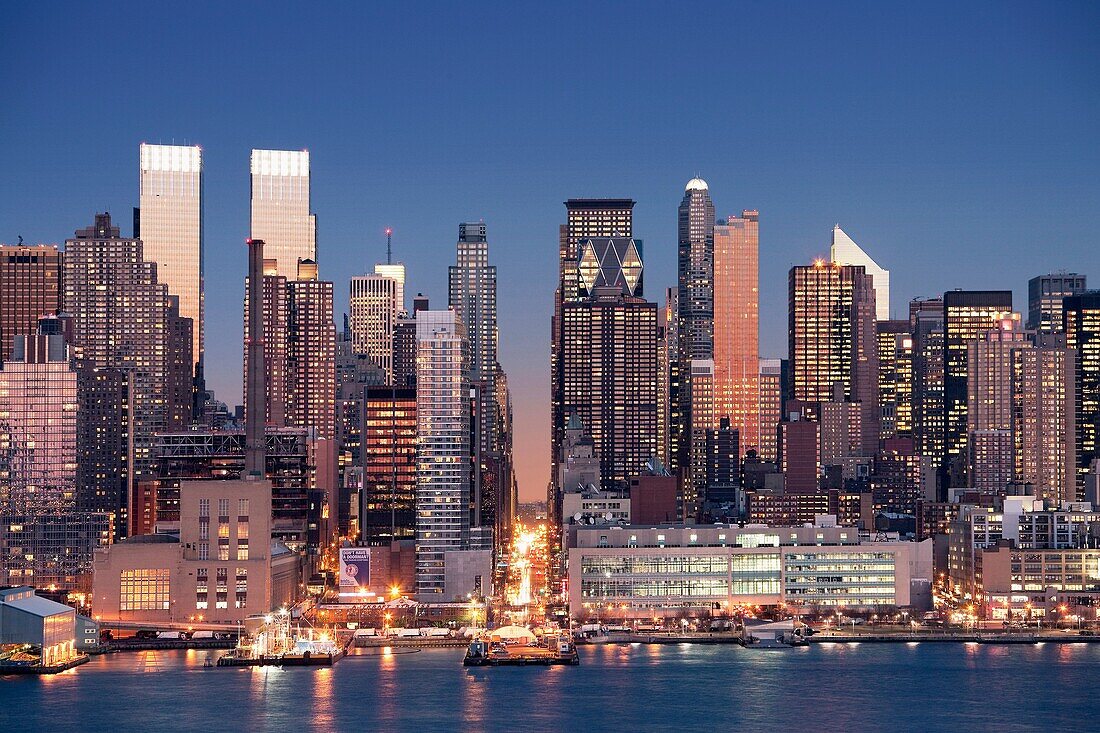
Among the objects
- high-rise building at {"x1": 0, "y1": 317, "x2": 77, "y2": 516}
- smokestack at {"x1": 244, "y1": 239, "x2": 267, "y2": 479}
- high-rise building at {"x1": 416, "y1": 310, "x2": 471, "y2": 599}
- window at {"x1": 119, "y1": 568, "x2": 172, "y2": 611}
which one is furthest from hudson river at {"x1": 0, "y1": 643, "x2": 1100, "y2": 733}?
smokestack at {"x1": 244, "y1": 239, "x2": 267, "y2": 479}

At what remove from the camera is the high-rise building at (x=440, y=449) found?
12150 cm

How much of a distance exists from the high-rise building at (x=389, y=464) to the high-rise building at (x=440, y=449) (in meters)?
19.6

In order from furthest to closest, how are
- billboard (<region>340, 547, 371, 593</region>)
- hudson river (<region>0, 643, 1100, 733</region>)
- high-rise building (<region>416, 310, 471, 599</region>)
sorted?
high-rise building (<region>416, 310, 471, 599</region>)
billboard (<region>340, 547, 371, 593</region>)
hudson river (<region>0, 643, 1100, 733</region>)

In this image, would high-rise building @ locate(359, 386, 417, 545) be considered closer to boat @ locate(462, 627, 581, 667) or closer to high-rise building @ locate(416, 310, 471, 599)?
high-rise building @ locate(416, 310, 471, 599)

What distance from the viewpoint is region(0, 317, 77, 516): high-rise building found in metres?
150

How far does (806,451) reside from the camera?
19475 cm

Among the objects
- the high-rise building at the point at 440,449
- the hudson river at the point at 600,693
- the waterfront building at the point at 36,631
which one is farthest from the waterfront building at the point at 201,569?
the high-rise building at the point at 440,449

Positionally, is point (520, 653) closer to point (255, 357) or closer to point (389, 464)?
point (389, 464)

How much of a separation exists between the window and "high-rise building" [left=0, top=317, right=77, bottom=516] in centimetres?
3976

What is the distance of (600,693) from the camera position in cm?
8844

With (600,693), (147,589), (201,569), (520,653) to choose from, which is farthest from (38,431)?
(600,693)

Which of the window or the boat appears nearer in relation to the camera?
the boat

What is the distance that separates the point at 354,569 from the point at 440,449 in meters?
11.3

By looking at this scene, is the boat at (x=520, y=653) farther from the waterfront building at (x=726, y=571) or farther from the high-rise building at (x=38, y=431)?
the high-rise building at (x=38, y=431)
